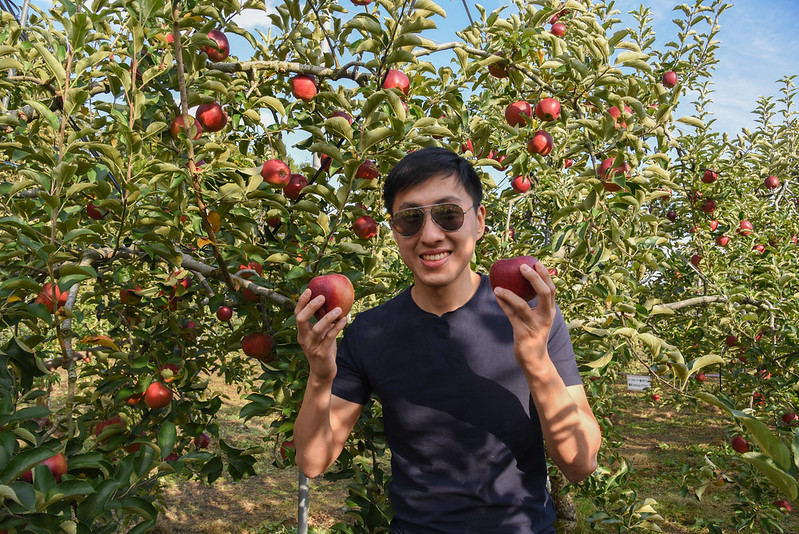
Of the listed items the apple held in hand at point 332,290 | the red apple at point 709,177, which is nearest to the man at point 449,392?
the apple held in hand at point 332,290

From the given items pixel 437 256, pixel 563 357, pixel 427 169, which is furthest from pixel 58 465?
pixel 563 357

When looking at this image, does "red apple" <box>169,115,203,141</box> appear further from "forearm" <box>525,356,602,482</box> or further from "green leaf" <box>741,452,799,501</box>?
"green leaf" <box>741,452,799,501</box>

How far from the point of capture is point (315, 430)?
1.50 meters

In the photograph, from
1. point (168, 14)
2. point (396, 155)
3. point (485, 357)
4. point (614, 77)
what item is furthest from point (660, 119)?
point (168, 14)

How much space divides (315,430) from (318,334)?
1.19 ft

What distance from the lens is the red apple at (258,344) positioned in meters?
2.27

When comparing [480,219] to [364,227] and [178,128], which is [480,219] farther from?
[178,128]

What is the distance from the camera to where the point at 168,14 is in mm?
2344

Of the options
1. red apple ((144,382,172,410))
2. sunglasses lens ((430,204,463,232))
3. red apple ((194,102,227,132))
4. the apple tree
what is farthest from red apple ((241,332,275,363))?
sunglasses lens ((430,204,463,232))

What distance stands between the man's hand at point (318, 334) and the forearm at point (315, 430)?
6cm

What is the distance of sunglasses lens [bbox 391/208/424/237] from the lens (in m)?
1.54

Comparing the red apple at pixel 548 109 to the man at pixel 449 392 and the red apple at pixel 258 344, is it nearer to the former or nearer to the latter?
the man at pixel 449 392

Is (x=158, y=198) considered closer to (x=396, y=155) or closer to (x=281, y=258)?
(x=281, y=258)

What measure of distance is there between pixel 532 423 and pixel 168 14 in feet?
7.53
